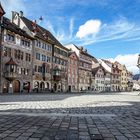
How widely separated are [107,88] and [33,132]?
105272mm

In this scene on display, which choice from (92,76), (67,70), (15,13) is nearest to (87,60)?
(92,76)

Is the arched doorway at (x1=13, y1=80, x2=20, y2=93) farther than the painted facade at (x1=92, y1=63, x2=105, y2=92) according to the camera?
No

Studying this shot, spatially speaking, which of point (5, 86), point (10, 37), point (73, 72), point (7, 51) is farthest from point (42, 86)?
point (73, 72)

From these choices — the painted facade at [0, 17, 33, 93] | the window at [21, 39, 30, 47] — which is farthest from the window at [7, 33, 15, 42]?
the window at [21, 39, 30, 47]

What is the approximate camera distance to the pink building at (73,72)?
255ft

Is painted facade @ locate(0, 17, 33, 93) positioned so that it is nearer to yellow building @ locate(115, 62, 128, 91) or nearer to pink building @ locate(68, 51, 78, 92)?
pink building @ locate(68, 51, 78, 92)

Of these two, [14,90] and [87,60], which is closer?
[14,90]

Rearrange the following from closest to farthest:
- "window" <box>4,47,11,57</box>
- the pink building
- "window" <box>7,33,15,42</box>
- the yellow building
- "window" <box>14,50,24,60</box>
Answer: "window" <box>4,47,11,57</box>, "window" <box>7,33,15,42</box>, "window" <box>14,50,24,60</box>, the pink building, the yellow building

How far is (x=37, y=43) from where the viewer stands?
57.6 metres

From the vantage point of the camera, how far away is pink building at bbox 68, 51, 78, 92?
77.7 metres

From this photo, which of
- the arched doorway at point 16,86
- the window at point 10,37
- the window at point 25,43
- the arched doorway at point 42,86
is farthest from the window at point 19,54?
the arched doorway at point 42,86

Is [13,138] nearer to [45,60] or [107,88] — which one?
[45,60]

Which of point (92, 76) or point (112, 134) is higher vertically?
point (92, 76)

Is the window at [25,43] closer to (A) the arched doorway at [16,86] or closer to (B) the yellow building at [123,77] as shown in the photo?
(A) the arched doorway at [16,86]
